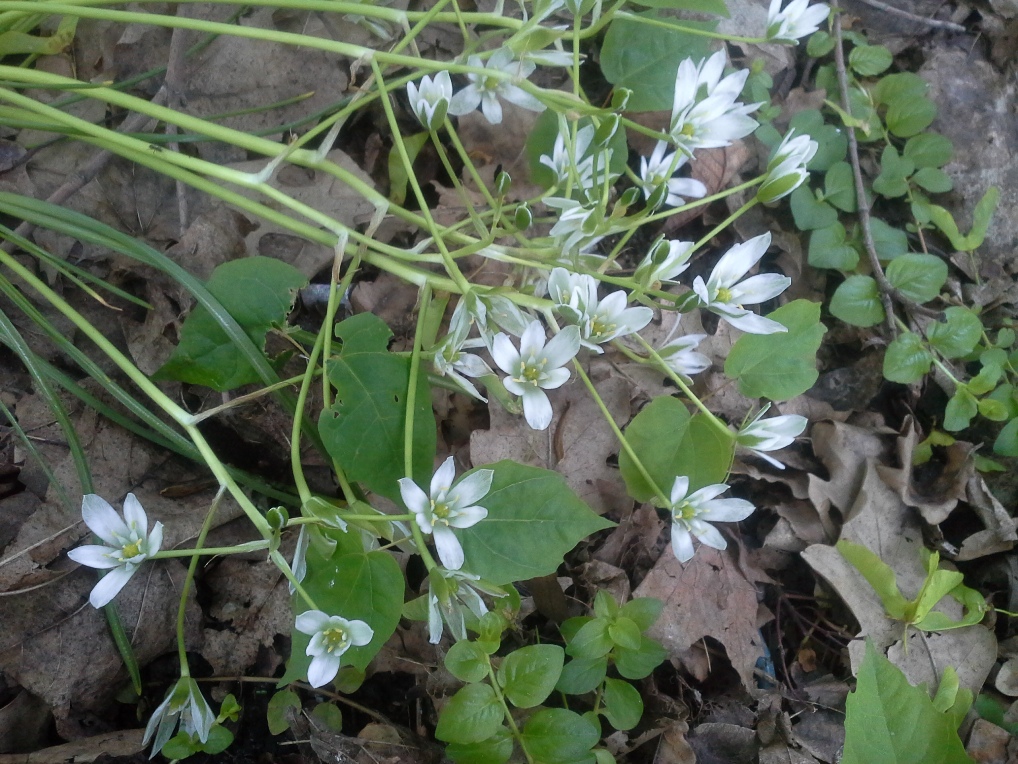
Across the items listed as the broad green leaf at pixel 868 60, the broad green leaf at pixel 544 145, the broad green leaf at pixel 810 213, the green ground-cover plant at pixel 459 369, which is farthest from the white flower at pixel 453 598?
the broad green leaf at pixel 868 60

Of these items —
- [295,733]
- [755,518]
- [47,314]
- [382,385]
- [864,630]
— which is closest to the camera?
[382,385]

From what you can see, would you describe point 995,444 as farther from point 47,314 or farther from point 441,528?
point 47,314

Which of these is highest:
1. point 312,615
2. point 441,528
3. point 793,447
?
point 441,528

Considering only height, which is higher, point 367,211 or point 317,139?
point 317,139

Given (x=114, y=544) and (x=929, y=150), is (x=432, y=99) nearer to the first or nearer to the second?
(x=114, y=544)

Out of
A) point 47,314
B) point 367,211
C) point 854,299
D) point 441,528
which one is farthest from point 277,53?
point 854,299

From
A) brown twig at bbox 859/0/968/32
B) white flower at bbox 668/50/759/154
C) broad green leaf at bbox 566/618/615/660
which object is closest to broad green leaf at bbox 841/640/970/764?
broad green leaf at bbox 566/618/615/660

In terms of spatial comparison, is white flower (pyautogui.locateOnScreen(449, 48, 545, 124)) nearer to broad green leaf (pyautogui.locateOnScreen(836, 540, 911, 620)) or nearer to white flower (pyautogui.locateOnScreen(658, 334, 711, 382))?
white flower (pyautogui.locateOnScreen(658, 334, 711, 382))

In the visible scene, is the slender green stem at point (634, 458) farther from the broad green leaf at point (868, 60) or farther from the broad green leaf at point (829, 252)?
the broad green leaf at point (868, 60)
